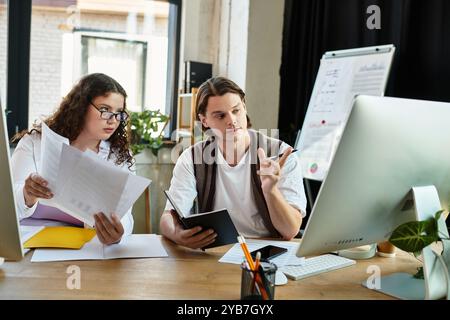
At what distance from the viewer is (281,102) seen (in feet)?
10.7

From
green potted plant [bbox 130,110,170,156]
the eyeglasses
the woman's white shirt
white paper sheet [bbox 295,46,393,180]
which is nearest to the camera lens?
the woman's white shirt

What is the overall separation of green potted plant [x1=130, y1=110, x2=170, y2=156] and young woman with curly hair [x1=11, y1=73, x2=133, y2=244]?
5.01ft

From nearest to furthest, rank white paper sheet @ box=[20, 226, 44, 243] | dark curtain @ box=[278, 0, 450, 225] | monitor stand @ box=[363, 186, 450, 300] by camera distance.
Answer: monitor stand @ box=[363, 186, 450, 300] < white paper sheet @ box=[20, 226, 44, 243] < dark curtain @ box=[278, 0, 450, 225]

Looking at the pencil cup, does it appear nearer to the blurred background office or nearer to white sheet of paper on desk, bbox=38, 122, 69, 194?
white sheet of paper on desk, bbox=38, 122, 69, 194

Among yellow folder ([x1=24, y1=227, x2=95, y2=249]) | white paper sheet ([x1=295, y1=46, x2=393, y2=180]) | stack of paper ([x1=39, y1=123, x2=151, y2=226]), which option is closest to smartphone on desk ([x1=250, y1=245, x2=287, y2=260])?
stack of paper ([x1=39, y1=123, x2=151, y2=226])

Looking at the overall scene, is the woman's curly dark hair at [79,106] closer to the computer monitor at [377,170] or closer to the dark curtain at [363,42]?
the computer monitor at [377,170]

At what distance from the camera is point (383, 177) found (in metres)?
0.89

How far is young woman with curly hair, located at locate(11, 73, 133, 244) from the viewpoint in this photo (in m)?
1.56

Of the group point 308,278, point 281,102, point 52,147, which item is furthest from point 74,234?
point 281,102

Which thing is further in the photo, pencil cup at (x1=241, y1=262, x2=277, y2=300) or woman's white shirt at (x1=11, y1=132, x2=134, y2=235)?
woman's white shirt at (x1=11, y1=132, x2=134, y2=235)

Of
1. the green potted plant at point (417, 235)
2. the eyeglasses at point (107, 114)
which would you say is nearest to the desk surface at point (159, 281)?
the green potted plant at point (417, 235)

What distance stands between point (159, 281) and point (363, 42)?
2324 mm

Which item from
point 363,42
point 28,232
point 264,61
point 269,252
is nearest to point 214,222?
point 269,252

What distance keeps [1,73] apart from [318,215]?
125 inches
